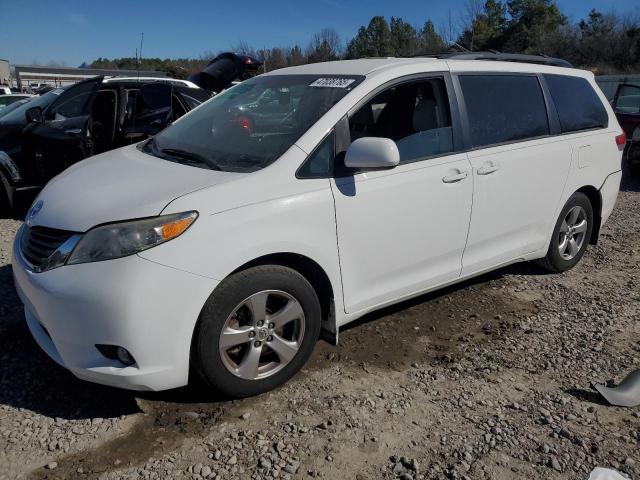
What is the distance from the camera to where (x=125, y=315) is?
2.34m

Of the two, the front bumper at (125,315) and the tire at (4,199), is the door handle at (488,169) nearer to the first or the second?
the front bumper at (125,315)

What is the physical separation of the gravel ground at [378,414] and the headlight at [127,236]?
2.91 ft

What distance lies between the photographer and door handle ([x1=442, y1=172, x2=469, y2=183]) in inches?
132

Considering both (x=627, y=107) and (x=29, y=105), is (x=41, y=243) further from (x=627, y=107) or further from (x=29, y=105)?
(x=627, y=107)

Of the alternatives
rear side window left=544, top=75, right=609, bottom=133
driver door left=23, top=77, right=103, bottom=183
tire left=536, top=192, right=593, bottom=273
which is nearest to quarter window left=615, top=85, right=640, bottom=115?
rear side window left=544, top=75, right=609, bottom=133

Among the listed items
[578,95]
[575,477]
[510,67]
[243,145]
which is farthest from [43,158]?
[575,477]

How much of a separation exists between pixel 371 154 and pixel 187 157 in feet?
3.68

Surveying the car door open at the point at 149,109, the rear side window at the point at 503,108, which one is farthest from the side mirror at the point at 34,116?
the rear side window at the point at 503,108

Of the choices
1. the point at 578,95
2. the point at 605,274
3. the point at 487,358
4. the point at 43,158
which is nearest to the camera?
the point at 487,358

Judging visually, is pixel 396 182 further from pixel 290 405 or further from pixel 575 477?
pixel 575 477

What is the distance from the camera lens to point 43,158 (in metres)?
6.07

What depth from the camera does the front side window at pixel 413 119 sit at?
3291 mm

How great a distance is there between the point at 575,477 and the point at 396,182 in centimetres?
174

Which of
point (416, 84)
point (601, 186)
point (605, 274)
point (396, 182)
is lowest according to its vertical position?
point (605, 274)
